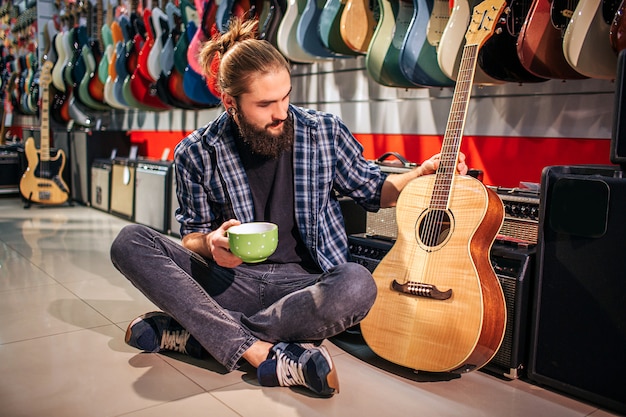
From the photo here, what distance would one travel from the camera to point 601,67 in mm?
1854

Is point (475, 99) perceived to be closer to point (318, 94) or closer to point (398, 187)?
point (398, 187)

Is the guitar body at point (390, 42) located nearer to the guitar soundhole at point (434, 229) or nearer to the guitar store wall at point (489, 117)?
the guitar store wall at point (489, 117)

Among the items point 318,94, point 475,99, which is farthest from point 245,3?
point 475,99

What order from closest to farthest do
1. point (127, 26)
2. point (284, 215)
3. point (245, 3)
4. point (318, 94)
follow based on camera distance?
1. point (284, 215)
2. point (245, 3)
3. point (318, 94)
4. point (127, 26)

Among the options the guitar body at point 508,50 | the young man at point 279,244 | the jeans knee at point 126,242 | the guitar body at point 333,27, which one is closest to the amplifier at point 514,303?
the young man at point 279,244

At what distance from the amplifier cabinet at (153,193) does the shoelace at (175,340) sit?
227 centimetres

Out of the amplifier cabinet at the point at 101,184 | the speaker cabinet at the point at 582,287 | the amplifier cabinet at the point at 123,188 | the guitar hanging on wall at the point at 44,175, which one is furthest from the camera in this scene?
the guitar hanging on wall at the point at 44,175

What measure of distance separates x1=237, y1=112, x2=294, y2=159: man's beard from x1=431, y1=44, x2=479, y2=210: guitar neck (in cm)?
48

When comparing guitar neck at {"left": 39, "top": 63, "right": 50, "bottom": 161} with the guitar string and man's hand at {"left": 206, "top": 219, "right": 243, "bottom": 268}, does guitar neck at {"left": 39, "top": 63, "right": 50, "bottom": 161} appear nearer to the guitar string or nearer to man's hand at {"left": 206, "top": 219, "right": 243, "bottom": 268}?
man's hand at {"left": 206, "top": 219, "right": 243, "bottom": 268}

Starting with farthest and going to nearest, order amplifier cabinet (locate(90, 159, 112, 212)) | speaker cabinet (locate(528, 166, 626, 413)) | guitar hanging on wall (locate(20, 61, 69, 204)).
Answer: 1. guitar hanging on wall (locate(20, 61, 69, 204))
2. amplifier cabinet (locate(90, 159, 112, 212))
3. speaker cabinet (locate(528, 166, 626, 413))

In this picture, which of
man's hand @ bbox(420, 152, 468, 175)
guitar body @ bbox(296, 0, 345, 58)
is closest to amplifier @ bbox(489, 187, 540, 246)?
man's hand @ bbox(420, 152, 468, 175)

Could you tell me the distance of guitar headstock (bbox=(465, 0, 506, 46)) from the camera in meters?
1.92

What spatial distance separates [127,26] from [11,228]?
1.75 metres

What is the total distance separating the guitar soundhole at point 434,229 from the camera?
1.84m
